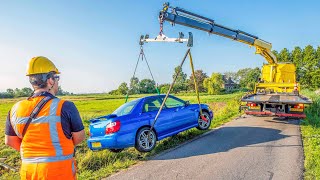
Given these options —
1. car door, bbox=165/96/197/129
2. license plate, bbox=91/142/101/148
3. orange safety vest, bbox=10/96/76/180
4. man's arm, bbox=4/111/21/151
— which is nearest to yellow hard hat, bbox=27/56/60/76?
orange safety vest, bbox=10/96/76/180

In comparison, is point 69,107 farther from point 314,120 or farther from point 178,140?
point 314,120

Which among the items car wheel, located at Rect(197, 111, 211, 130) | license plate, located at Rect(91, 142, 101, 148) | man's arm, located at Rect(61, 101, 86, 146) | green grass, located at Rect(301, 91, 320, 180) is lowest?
green grass, located at Rect(301, 91, 320, 180)

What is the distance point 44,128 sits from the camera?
8.10 ft

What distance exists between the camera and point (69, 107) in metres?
2.57

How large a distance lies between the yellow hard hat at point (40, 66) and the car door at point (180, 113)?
616cm

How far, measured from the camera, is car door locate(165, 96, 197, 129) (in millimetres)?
8727

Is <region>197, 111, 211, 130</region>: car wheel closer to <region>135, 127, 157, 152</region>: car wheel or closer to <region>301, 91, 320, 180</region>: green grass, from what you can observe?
<region>135, 127, 157, 152</region>: car wheel

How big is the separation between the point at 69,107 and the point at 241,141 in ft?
22.5

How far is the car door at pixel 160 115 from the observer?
7875 millimetres

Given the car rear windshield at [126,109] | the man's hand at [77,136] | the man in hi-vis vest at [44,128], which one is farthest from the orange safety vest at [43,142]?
the car rear windshield at [126,109]

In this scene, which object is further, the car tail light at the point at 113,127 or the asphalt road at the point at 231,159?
the car tail light at the point at 113,127

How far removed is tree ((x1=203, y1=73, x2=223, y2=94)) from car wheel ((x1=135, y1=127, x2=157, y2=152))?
83182mm

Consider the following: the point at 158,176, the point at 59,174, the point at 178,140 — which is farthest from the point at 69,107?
the point at 178,140

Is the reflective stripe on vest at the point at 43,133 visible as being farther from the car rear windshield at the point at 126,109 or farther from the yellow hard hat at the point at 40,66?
the car rear windshield at the point at 126,109
